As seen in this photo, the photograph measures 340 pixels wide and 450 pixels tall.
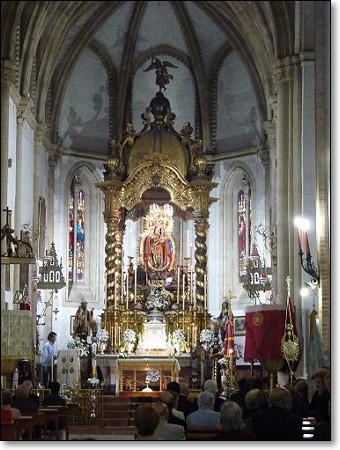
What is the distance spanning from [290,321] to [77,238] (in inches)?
521

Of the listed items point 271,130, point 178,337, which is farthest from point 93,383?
point 271,130

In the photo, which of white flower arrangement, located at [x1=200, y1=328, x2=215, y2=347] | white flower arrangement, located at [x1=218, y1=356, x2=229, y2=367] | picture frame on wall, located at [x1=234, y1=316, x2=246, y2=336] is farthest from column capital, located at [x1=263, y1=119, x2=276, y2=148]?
white flower arrangement, located at [x1=218, y1=356, x2=229, y2=367]

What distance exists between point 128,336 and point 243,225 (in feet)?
17.7

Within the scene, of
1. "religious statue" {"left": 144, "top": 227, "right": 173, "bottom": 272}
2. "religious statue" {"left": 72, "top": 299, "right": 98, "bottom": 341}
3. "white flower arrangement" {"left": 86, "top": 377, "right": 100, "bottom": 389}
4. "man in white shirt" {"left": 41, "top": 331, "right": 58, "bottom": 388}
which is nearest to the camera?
"white flower arrangement" {"left": 86, "top": 377, "right": 100, "bottom": 389}

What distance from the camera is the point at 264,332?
696 inches

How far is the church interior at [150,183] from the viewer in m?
23.2

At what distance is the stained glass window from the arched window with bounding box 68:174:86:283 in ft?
13.8

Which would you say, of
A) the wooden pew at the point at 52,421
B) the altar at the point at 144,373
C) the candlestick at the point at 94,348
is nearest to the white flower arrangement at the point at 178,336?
the candlestick at the point at 94,348

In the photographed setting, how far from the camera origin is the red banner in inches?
688

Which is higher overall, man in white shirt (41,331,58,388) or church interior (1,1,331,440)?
church interior (1,1,331,440)

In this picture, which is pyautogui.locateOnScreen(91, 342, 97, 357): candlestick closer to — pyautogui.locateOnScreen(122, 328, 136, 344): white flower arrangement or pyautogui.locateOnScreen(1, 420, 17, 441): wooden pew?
pyautogui.locateOnScreen(122, 328, 136, 344): white flower arrangement

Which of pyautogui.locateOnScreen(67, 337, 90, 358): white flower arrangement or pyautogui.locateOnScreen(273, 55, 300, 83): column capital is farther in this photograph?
pyautogui.locateOnScreen(67, 337, 90, 358): white flower arrangement

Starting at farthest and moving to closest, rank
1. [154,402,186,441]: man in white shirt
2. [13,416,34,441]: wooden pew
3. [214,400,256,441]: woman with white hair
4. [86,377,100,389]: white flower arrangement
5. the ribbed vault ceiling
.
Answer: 1. the ribbed vault ceiling
2. [86,377,100,389]: white flower arrangement
3. [13,416,34,441]: wooden pew
4. [154,402,186,441]: man in white shirt
5. [214,400,256,441]: woman with white hair

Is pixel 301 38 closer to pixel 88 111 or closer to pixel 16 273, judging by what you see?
pixel 16 273
